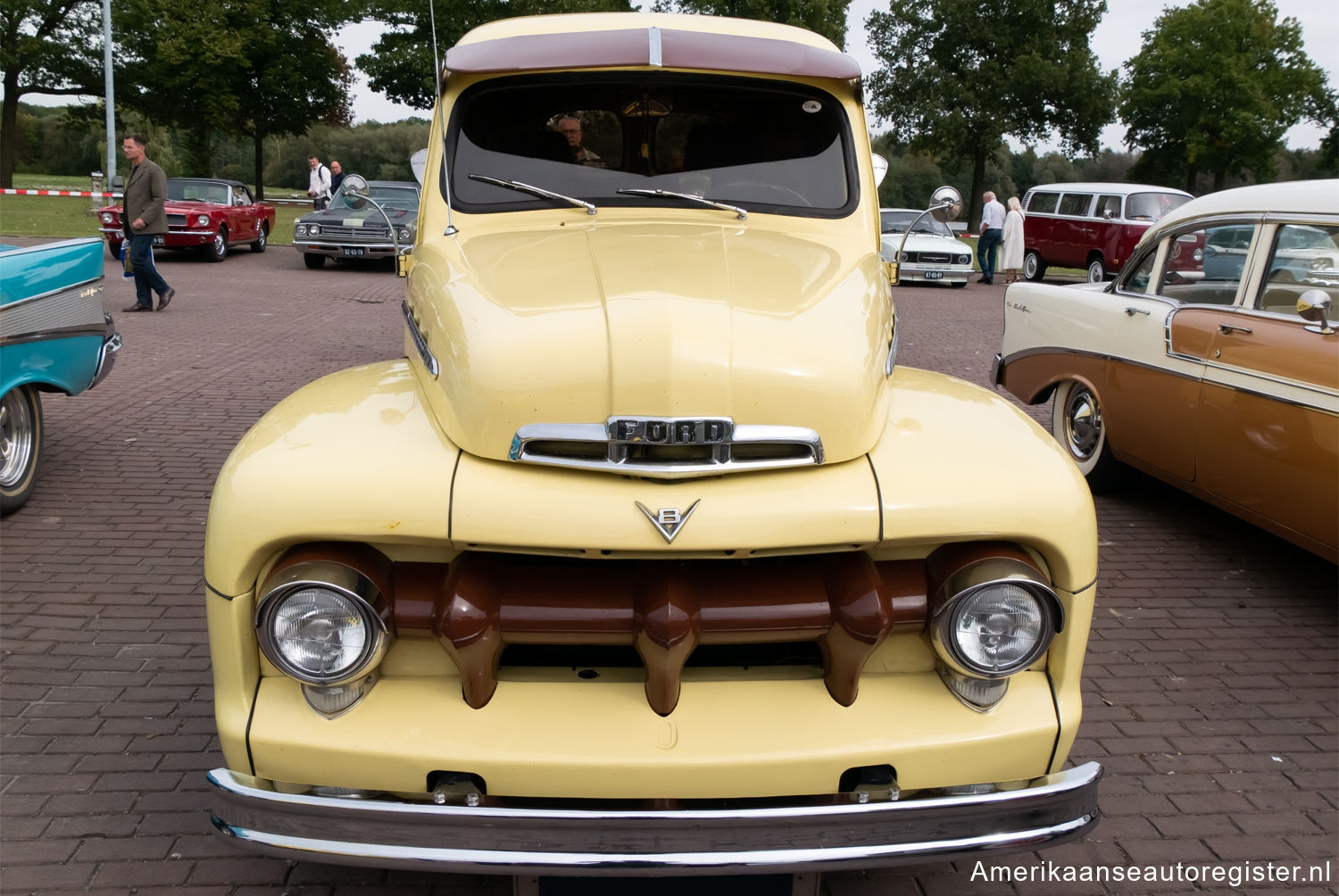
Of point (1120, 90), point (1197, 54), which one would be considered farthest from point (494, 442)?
point (1197, 54)

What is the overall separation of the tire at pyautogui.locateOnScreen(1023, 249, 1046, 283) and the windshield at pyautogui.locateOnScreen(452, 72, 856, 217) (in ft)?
68.9

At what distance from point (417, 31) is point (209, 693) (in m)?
45.3

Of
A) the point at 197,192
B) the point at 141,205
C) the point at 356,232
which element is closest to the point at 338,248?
the point at 356,232

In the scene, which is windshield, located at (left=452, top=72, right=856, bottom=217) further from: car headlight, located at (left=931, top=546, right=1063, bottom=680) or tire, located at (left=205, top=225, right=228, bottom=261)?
tire, located at (left=205, top=225, right=228, bottom=261)

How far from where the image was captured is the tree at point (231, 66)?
39312 mm

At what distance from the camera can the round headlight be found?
2299mm

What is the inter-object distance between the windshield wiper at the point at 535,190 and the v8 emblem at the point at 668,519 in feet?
5.48

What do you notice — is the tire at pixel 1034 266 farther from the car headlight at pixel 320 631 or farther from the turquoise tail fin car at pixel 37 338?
the car headlight at pixel 320 631

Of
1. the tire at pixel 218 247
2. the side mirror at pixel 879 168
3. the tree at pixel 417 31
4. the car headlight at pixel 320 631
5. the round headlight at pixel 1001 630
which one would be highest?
the tree at pixel 417 31

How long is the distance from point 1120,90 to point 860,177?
48.5 metres

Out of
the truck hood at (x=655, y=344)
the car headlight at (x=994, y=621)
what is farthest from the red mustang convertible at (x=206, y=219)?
the car headlight at (x=994, y=621)

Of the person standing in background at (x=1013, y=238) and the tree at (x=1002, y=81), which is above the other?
the tree at (x=1002, y=81)

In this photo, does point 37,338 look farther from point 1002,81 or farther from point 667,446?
point 1002,81

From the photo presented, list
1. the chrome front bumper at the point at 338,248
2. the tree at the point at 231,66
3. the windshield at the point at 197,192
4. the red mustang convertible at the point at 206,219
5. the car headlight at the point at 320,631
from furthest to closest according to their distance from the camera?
the tree at the point at 231,66
the windshield at the point at 197,192
the red mustang convertible at the point at 206,219
the chrome front bumper at the point at 338,248
the car headlight at the point at 320,631
